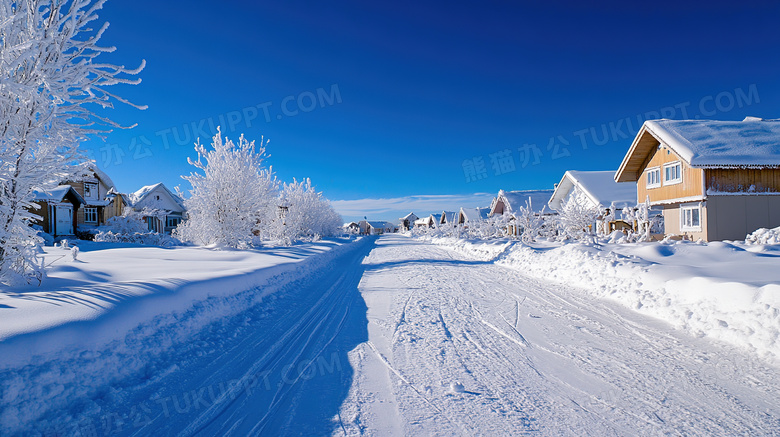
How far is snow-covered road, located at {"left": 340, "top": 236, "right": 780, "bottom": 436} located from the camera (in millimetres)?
3178

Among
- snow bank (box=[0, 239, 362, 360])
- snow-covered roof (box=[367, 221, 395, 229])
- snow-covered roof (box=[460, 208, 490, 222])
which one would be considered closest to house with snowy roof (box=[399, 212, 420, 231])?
snow-covered roof (box=[367, 221, 395, 229])

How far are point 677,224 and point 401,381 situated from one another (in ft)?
72.3

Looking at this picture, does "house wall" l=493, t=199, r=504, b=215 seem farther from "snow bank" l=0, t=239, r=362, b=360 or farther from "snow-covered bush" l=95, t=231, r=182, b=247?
"snow bank" l=0, t=239, r=362, b=360

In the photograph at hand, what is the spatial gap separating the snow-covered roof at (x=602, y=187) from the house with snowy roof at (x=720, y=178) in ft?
19.5

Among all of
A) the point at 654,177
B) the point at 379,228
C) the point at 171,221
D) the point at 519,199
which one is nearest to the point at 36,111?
the point at 654,177

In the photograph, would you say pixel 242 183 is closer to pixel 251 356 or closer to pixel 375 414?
pixel 251 356

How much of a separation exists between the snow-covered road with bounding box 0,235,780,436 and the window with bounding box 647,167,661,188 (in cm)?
1829

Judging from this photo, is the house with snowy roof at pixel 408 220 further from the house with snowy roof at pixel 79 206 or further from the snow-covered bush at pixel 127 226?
the snow-covered bush at pixel 127 226

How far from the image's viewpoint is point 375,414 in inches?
133

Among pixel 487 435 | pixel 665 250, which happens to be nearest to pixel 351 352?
pixel 487 435

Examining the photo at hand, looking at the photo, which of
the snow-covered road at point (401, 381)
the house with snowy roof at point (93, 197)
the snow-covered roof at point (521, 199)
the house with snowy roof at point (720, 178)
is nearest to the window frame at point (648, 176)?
the house with snowy roof at point (720, 178)

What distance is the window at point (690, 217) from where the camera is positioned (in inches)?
706

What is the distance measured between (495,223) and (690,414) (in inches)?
1356

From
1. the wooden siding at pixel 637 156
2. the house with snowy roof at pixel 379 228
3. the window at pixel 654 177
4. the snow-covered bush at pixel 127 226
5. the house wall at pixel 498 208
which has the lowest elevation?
the house with snowy roof at pixel 379 228
